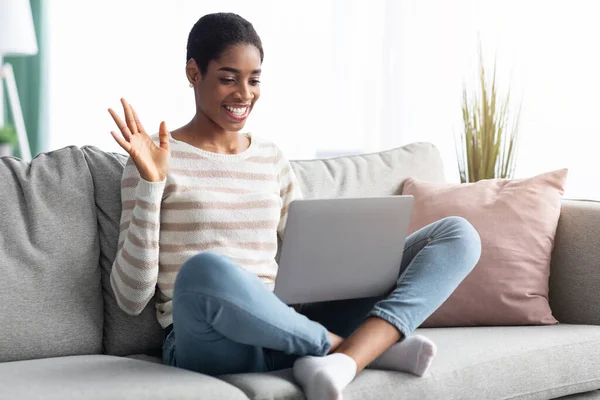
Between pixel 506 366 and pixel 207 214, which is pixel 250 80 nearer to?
pixel 207 214

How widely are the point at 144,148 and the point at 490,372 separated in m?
0.86

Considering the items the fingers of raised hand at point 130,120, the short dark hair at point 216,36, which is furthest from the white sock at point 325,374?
the short dark hair at point 216,36

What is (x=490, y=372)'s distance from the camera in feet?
5.90

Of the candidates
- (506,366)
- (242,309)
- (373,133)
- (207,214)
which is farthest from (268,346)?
(373,133)

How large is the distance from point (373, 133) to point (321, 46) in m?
0.52

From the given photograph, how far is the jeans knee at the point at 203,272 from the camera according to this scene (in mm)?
1458

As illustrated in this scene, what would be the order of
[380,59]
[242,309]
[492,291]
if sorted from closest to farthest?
[242,309], [492,291], [380,59]

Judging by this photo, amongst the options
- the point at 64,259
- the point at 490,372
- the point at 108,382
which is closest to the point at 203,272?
the point at 108,382

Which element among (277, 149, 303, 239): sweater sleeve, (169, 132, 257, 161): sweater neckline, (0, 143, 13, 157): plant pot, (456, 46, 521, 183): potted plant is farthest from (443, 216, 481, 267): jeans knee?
(0, 143, 13, 157): plant pot

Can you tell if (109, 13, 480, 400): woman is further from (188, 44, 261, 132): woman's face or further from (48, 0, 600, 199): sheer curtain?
(48, 0, 600, 199): sheer curtain

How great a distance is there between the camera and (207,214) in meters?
1.81

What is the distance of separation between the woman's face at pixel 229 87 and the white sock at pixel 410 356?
61cm

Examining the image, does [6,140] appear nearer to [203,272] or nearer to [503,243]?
[503,243]

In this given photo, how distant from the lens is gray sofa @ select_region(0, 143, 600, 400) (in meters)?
1.54
